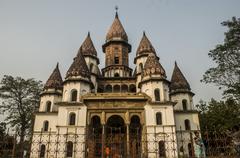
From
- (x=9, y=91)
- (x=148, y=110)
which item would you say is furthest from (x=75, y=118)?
(x=9, y=91)

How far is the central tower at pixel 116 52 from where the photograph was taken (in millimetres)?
38938

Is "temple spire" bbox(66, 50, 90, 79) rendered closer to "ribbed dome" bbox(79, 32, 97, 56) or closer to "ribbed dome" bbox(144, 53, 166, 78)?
"ribbed dome" bbox(79, 32, 97, 56)

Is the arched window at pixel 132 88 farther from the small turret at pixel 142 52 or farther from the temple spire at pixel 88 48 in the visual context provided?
the temple spire at pixel 88 48

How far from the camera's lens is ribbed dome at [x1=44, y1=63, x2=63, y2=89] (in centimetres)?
3456

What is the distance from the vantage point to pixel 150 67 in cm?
3142

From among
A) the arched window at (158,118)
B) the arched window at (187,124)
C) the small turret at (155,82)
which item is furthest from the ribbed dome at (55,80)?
Answer: the arched window at (187,124)

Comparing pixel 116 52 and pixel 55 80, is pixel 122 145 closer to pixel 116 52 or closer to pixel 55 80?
pixel 55 80

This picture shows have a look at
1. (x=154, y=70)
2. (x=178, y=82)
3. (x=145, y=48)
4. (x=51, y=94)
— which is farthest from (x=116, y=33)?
(x=51, y=94)

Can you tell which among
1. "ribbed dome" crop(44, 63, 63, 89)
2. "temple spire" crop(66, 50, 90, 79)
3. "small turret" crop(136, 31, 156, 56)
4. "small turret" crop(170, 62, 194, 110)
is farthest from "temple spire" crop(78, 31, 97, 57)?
"small turret" crop(170, 62, 194, 110)

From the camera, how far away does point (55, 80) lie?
3528 cm

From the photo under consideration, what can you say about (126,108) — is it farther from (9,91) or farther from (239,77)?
(9,91)

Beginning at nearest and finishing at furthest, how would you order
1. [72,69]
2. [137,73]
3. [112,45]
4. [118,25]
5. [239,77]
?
1. [239,77]
2. [72,69]
3. [137,73]
4. [112,45]
5. [118,25]

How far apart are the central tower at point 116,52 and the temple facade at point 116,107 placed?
18 cm

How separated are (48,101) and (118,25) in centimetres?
2011
